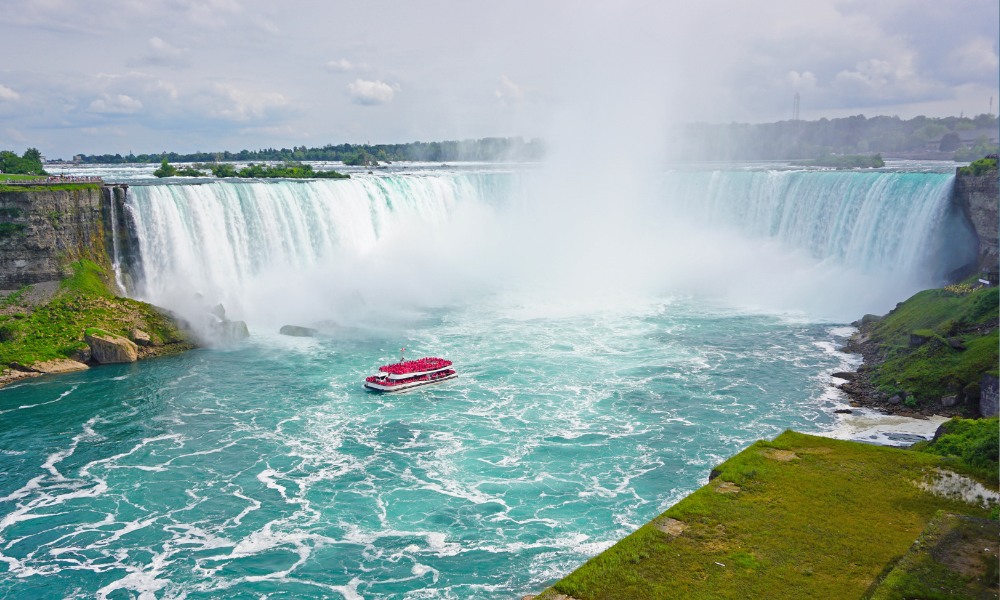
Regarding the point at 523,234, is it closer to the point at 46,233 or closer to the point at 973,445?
the point at 46,233

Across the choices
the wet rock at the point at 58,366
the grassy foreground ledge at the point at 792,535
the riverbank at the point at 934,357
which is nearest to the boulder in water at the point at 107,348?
the wet rock at the point at 58,366

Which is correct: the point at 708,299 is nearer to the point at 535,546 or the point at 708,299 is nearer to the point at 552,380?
the point at 552,380

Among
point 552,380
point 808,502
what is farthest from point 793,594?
point 552,380

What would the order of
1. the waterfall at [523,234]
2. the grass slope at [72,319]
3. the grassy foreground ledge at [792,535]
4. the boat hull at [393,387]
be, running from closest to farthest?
1. the grassy foreground ledge at [792,535]
2. the boat hull at [393,387]
3. the grass slope at [72,319]
4. the waterfall at [523,234]

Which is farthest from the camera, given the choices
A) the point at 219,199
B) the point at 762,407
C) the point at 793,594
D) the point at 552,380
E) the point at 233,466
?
the point at 219,199

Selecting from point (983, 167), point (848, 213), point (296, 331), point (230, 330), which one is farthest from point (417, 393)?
point (848, 213)

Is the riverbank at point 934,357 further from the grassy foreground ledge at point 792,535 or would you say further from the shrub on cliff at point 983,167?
the grassy foreground ledge at point 792,535
